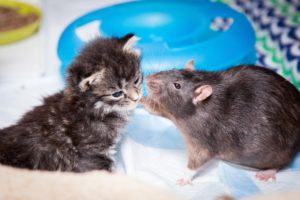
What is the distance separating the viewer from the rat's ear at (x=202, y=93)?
293 centimetres

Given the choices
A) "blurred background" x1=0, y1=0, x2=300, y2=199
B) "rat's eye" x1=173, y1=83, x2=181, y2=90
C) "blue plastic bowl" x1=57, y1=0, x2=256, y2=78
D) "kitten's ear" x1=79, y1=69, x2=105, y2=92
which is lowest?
"blurred background" x1=0, y1=0, x2=300, y2=199

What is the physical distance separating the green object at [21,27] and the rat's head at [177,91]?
9.09 ft

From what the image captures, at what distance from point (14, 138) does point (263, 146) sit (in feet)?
5.68

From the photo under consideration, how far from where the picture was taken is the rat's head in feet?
10.0

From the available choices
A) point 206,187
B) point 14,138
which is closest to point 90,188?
point 14,138

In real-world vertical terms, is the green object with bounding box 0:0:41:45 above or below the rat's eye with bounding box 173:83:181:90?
below

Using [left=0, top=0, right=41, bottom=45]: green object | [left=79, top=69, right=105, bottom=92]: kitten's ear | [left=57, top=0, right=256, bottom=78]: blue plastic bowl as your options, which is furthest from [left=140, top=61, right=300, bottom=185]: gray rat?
[left=0, top=0, right=41, bottom=45]: green object

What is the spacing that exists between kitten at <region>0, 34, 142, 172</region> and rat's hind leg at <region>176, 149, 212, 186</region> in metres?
0.56

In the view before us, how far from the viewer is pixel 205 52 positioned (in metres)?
3.88

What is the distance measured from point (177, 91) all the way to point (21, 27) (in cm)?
301

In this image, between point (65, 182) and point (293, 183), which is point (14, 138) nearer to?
point (65, 182)

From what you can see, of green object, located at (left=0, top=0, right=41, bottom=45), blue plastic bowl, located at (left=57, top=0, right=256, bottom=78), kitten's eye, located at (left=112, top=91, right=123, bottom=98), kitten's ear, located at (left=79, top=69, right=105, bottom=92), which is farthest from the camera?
green object, located at (left=0, top=0, right=41, bottom=45)

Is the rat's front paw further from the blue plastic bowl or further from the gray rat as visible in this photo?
the blue plastic bowl

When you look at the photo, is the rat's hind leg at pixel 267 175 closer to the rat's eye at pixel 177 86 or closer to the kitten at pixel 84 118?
the rat's eye at pixel 177 86
